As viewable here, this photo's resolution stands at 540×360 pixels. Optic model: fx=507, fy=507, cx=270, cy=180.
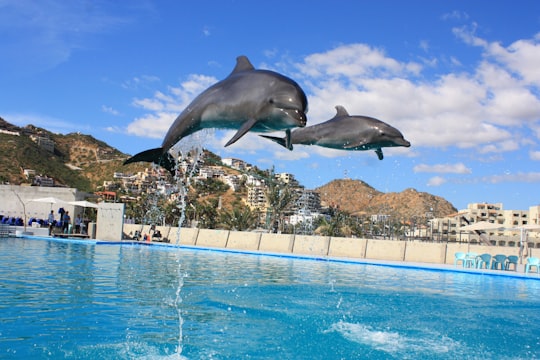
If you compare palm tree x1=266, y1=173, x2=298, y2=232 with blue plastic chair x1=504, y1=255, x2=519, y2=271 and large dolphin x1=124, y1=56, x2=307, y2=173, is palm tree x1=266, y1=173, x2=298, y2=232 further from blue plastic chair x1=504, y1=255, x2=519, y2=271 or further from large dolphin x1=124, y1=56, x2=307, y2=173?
large dolphin x1=124, y1=56, x2=307, y2=173

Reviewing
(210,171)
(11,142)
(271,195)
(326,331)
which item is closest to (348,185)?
(210,171)

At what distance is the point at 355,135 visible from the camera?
686 centimetres

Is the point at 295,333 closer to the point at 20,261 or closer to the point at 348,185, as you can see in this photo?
the point at 20,261

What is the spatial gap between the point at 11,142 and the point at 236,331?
327 ft

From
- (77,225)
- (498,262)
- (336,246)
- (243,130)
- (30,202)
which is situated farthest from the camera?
(30,202)

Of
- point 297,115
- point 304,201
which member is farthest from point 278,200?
point 297,115

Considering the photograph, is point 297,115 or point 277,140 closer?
point 297,115

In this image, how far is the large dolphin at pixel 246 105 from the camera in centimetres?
512

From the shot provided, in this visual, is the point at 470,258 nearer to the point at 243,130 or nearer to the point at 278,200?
the point at 243,130

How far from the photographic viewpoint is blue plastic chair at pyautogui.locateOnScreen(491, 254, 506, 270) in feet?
73.3

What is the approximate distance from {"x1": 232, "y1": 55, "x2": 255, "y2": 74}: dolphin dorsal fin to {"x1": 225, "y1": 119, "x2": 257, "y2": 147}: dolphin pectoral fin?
3.23 feet

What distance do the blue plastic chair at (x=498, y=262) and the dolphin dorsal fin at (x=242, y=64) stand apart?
1998 centimetres

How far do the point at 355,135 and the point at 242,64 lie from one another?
6.19ft

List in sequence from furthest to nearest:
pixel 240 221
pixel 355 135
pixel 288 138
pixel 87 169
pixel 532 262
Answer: pixel 87 169, pixel 240 221, pixel 532 262, pixel 355 135, pixel 288 138
